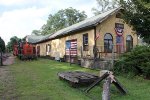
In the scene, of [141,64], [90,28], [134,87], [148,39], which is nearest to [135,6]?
[148,39]

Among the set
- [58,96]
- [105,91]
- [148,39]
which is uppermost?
[148,39]

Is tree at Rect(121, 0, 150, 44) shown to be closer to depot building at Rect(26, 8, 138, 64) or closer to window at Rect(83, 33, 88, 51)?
depot building at Rect(26, 8, 138, 64)

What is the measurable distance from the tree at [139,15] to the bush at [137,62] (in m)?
0.72

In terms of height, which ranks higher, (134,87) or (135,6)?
(135,6)

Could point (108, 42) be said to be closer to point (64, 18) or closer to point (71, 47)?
point (71, 47)

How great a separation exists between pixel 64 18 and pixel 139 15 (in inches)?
3296

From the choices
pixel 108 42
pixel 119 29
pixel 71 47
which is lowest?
pixel 71 47

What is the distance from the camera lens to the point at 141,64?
1355 centimetres

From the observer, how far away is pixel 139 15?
1359cm

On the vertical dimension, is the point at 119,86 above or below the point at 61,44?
below

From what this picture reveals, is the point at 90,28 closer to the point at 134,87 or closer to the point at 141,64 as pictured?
the point at 141,64

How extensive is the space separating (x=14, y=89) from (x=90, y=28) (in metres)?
15.0

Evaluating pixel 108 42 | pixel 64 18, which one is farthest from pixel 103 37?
pixel 64 18

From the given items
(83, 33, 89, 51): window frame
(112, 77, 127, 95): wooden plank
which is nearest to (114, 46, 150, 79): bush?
(112, 77, 127, 95): wooden plank
